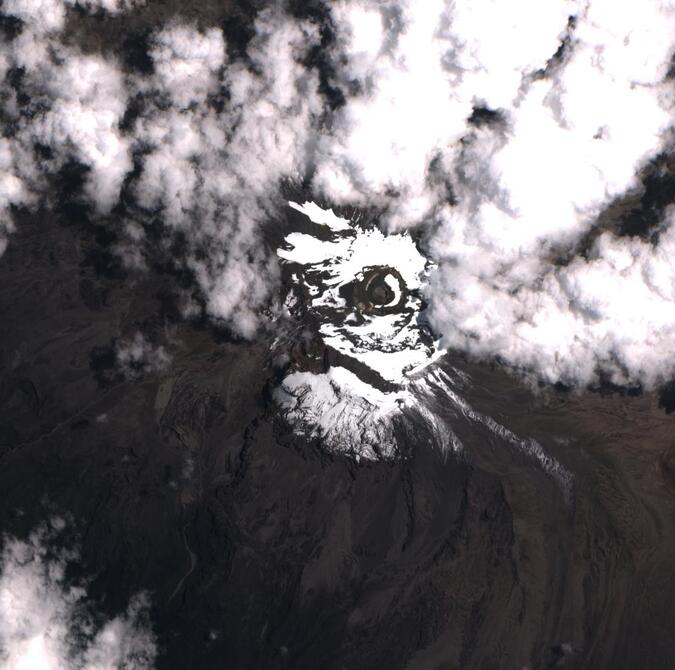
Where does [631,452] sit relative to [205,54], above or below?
below

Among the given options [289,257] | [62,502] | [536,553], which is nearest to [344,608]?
[536,553]

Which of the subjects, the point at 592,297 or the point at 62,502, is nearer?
the point at 592,297

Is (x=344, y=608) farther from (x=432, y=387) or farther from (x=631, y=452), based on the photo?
(x=631, y=452)

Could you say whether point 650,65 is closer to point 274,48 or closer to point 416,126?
point 416,126

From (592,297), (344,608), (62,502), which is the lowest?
(62,502)

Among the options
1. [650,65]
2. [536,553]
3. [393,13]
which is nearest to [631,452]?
[536,553]

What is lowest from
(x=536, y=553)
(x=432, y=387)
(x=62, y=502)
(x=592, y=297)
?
(x=62, y=502)

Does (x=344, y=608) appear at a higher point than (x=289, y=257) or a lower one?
lower

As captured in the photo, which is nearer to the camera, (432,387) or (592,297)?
(592,297)
